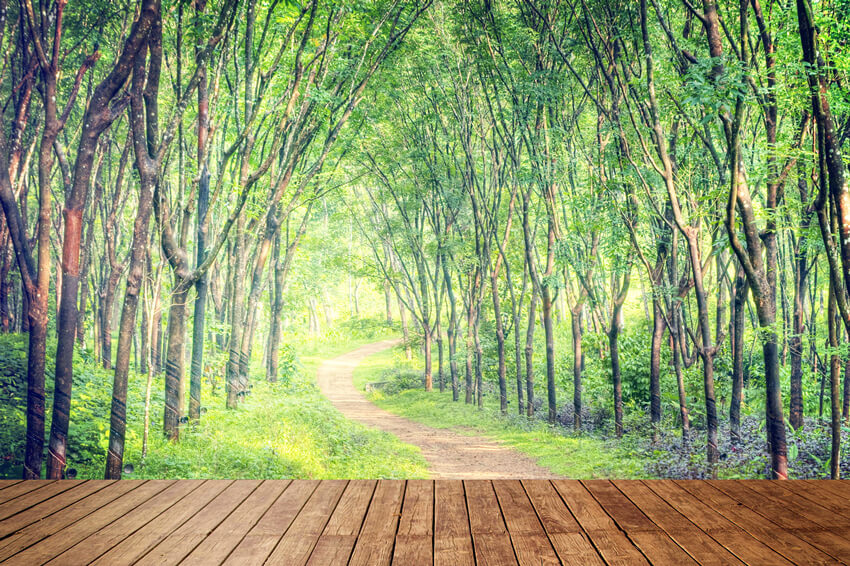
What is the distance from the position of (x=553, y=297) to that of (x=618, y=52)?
169 inches

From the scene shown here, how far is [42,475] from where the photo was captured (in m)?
3.96

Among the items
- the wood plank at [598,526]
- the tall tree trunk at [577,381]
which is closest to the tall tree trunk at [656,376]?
the tall tree trunk at [577,381]

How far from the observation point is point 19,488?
335 centimetres

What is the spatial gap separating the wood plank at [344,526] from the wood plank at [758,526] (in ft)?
5.98

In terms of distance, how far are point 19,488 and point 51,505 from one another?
538 mm

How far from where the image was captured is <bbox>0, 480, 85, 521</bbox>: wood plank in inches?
115

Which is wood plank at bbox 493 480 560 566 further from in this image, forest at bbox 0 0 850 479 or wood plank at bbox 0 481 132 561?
wood plank at bbox 0 481 132 561

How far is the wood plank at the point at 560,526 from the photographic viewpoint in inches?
90.1

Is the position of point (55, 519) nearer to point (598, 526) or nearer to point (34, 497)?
point (34, 497)

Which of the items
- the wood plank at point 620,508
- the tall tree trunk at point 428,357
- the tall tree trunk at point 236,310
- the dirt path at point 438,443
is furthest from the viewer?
the tall tree trunk at point 428,357

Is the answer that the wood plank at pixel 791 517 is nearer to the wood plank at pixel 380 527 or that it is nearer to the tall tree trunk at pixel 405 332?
the wood plank at pixel 380 527

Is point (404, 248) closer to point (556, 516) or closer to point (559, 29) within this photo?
point (559, 29)

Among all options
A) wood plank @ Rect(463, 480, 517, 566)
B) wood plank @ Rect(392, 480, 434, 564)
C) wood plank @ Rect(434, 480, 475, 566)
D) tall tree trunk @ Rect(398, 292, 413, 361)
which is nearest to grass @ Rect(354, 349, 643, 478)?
tall tree trunk @ Rect(398, 292, 413, 361)

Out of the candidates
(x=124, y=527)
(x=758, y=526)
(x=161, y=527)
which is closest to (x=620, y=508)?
(x=758, y=526)
